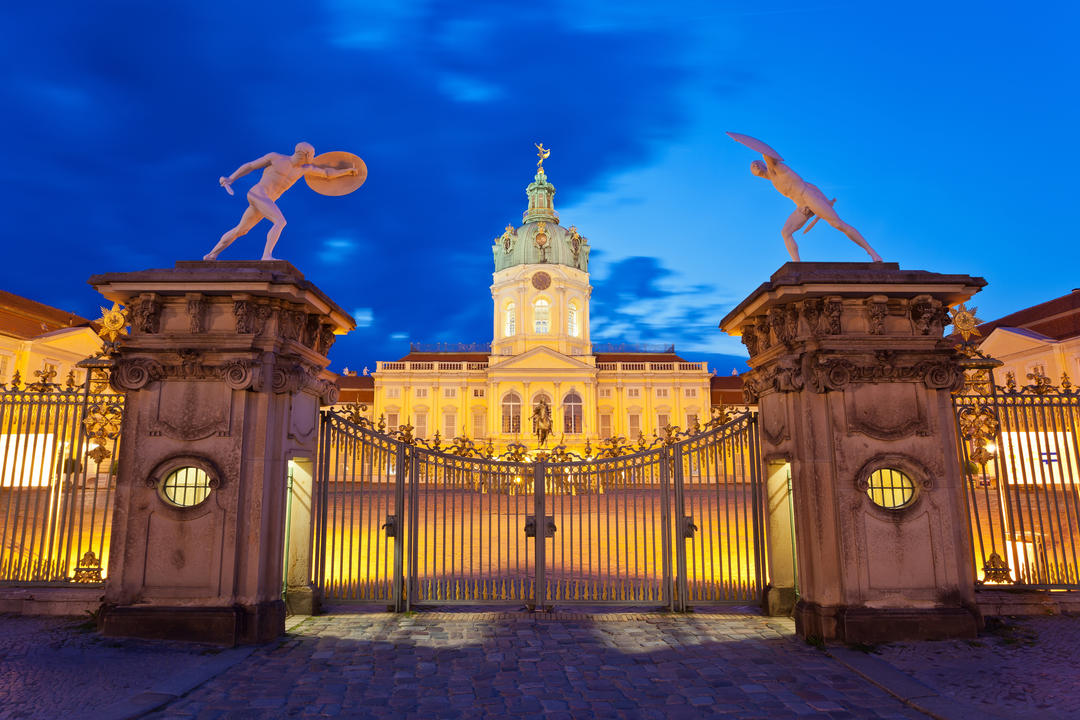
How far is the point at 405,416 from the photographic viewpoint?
52438 mm

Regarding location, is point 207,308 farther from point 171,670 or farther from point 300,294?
point 171,670

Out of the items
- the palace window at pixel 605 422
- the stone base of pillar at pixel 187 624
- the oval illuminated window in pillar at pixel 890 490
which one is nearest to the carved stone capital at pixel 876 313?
the oval illuminated window in pillar at pixel 890 490

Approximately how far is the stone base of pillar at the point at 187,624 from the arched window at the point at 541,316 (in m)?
50.8

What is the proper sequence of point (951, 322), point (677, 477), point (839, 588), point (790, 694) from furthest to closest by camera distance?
point (677, 477), point (951, 322), point (839, 588), point (790, 694)

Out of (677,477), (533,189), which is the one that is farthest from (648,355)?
(677,477)

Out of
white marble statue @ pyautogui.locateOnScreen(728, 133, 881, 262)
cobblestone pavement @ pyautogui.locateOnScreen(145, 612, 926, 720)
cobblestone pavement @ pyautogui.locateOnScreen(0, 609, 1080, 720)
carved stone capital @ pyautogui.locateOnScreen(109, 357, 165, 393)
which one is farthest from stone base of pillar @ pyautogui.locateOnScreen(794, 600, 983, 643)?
carved stone capital @ pyautogui.locateOnScreen(109, 357, 165, 393)

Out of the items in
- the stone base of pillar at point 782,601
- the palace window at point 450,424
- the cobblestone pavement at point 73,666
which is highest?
the palace window at point 450,424

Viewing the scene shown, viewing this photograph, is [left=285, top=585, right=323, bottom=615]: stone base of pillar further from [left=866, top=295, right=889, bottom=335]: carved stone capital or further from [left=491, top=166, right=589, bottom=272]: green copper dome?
[left=491, top=166, right=589, bottom=272]: green copper dome

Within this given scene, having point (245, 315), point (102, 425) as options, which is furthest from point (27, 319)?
point (245, 315)

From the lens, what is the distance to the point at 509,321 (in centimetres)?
5784

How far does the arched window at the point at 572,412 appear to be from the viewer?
5262 centimetres

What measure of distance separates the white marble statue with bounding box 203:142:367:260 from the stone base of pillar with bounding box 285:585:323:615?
3.87 meters

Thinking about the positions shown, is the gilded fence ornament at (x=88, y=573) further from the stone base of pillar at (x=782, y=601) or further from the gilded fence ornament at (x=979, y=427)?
the gilded fence ornament at (x=979, y=427)

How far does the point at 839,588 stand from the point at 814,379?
210 cm
